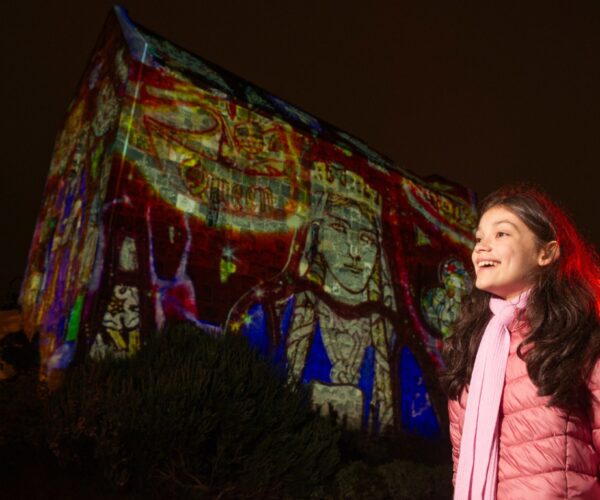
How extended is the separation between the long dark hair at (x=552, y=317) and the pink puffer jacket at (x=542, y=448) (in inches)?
1.8

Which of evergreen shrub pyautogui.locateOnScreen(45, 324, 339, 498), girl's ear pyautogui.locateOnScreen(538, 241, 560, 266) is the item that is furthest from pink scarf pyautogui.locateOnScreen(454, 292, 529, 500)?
evergreen shrub pyautogui.locateOnScreen(45, 324, 339, 498)

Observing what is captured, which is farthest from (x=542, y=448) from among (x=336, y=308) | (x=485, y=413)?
(x=336, y=308)

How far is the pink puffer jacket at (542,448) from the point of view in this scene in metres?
1.78

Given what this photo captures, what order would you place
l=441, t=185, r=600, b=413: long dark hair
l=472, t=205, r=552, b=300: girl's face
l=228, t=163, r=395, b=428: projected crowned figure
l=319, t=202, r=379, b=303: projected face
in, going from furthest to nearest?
l=319, t=202, r=379, b=303: projected face
l=228, t=163, r=395, b=428: projected crowned figure
l=472, t=205, r=552, b=300: girl's face
l=441, t=185, r=600, b=413: long dark hair

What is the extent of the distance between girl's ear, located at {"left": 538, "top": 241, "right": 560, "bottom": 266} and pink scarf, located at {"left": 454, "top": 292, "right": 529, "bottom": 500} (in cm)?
15

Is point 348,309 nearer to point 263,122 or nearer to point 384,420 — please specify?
point 384,420

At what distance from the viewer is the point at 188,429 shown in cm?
595

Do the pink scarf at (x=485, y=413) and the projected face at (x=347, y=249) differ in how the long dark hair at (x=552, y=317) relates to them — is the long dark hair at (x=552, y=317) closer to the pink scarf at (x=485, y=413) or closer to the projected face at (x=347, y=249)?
the pink scarf at (x=485, y=413)

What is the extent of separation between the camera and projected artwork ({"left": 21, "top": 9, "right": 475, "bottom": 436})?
8141 millimetres

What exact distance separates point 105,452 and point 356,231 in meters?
6.61

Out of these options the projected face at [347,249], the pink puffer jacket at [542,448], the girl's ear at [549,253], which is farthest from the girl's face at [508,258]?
the projected face at [347,249]

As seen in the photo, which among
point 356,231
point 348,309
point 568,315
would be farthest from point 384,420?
point 568,315

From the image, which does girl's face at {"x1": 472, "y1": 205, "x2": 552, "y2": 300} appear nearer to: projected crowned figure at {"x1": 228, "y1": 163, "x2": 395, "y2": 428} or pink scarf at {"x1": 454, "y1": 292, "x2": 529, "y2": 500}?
pink scarf at {"x1": 454, "y1": 292, "x2": 529, "y2": 500}

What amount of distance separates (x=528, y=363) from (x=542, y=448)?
27 cm
